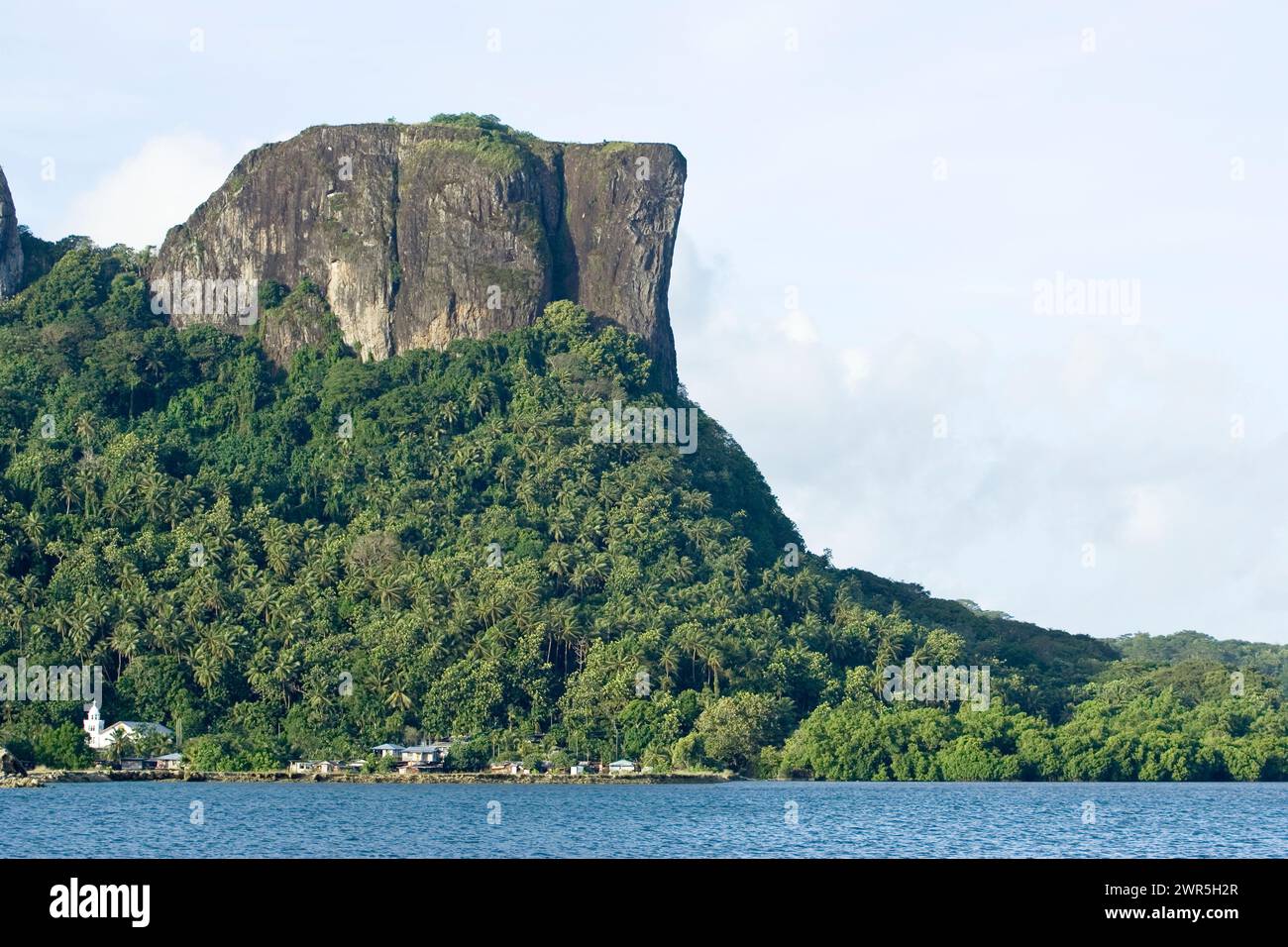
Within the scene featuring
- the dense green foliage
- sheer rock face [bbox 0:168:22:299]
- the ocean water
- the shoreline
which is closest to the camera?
the ocean water

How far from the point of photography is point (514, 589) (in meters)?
133

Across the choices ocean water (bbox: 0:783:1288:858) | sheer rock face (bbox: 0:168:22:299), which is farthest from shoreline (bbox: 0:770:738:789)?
sheer rock face (bbox: 0:168:22:299)

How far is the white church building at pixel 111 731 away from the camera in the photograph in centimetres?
11981

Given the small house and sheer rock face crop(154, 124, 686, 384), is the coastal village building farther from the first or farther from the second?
sheer rock face crop(154, 124, 686, 384)

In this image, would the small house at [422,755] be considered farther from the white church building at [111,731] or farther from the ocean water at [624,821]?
the white church building at [111,731]

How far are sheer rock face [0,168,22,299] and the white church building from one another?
6291cm

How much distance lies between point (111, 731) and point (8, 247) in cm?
6755

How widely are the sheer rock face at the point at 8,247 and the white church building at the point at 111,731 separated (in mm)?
62912

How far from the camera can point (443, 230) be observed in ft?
547

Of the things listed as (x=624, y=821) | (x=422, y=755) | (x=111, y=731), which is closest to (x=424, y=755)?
(x=422, y=755)

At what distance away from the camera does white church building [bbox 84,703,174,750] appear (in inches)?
4717

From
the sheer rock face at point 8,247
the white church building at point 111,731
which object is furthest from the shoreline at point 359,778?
the sheer rock face at point 8,247
